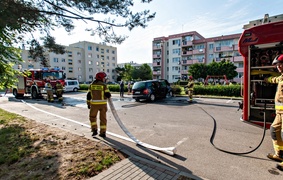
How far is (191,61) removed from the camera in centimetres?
4550

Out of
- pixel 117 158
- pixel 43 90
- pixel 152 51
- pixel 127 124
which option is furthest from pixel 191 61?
pixel 117 158

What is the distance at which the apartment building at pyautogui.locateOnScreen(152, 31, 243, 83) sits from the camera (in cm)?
3944

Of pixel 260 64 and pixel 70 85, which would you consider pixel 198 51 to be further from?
pixel 260 64

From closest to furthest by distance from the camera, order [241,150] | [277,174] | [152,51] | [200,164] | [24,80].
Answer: [277,174] < [200,164] < [241,150] < [24,80] < [152,51]

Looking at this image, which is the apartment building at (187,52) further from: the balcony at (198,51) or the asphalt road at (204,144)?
the asphalt road at (204,144)

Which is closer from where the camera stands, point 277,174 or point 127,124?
point 277,174

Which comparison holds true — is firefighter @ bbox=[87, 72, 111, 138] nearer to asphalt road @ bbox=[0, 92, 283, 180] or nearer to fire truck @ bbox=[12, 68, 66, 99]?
asphalt road @ bbox=[0, 92, 283, 180]

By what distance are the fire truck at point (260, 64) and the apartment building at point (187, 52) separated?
39.2 metres

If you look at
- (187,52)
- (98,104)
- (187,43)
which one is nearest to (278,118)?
(98,104)

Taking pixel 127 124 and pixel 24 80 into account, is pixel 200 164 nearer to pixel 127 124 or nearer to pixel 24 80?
pixel 127 124

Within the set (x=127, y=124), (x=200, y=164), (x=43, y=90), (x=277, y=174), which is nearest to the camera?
(x=277, y=174)

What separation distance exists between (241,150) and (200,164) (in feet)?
4.30

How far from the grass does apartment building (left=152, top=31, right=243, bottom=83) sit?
41.6 metres

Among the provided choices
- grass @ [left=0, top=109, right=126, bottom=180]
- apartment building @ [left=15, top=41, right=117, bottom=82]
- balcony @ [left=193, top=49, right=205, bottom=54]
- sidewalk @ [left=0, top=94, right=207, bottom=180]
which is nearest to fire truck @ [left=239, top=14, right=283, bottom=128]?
sidewalk @ [left=0, top=94, right=207, bottom=180]
